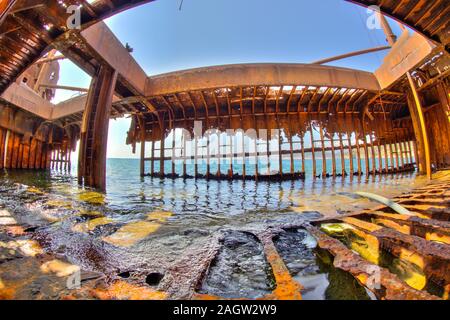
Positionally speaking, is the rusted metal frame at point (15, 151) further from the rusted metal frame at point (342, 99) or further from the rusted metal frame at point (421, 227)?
the rusted metal frame at point (342, 99)

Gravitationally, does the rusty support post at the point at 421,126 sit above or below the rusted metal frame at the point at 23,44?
below

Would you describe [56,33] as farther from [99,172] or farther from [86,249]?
[86,249]

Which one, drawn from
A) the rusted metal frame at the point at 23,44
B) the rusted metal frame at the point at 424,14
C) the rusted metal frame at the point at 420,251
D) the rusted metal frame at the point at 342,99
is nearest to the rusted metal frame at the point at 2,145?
the rusted metal frame at the point at 23,44

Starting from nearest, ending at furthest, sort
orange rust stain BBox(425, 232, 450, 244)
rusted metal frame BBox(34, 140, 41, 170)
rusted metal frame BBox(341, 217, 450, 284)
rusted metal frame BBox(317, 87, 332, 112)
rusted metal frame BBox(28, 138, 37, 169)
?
rusted metal frame BBox(341, 217, 450, 284) < orange rust stain BBox(425, 232, 450, 244) < rusted metal frame BBox(317, 87, 332, 112) < rusted metal frame BBox(28, 138, 37, 169) < rusted metal frame BBox(34, 140, 41, 170)

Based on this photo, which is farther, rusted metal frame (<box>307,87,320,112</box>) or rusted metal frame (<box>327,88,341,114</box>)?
rusted metal frame (<box>327,88,341,114</box>)

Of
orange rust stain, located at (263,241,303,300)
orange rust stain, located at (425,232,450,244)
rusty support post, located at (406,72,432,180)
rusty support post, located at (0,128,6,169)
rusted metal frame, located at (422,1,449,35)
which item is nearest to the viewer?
orange rust stain, located at (263,241,303,300)

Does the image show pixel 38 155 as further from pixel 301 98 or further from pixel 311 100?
pixel 311 100

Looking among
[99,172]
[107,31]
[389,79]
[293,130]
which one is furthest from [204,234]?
[389,79]

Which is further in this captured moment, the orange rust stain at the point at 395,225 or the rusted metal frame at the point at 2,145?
the rusted metal frame at the point at 2,145

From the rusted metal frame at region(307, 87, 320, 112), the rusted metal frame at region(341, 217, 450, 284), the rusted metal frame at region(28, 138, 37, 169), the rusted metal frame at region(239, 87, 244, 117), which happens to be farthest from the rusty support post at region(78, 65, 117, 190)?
the rusted metal frame at region(28, 138, 37, 169)

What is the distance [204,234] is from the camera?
262 cm

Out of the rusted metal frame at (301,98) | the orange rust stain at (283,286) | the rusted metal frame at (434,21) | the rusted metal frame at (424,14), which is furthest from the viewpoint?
the rusted metal frame at (301,98)

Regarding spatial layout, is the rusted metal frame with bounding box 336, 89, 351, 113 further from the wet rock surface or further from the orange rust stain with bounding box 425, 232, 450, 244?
the wet rock surface

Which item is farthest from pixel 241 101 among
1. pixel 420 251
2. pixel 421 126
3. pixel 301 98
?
pixel 420 251
